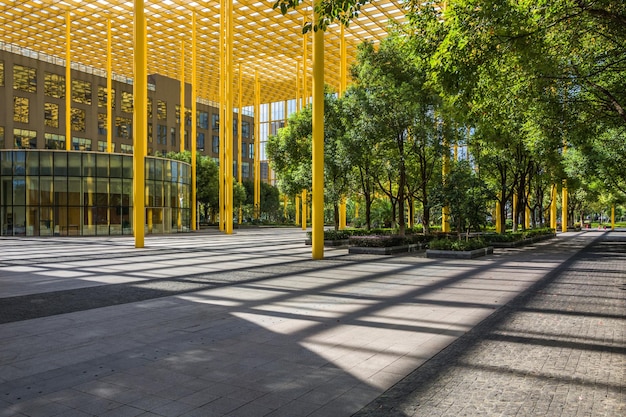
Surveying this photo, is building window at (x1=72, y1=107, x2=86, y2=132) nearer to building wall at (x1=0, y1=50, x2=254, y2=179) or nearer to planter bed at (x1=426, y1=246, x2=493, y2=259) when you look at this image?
building wall at (x1=0, y1=50, x2=254, y2=179)

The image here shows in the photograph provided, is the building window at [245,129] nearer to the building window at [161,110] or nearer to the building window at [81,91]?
the building window at [161,110]

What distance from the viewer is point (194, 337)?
7.55 m

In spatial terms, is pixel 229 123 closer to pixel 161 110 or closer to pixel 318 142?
pixel 318 142

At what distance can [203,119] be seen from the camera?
8638cm

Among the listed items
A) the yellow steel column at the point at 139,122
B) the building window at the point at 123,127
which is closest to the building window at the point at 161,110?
the building window at the point at 123,127

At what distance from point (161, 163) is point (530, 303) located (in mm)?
41455

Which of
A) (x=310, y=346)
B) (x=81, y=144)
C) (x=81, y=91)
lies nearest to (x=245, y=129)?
(x=81, y=91)

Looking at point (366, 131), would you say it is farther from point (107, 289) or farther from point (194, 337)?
point (194, 337)

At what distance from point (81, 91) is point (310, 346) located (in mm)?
67884

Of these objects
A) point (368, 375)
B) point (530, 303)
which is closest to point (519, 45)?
point (530, 303)

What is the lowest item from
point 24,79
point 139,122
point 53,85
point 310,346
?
point 310,346

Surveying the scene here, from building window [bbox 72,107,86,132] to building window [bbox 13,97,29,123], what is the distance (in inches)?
252

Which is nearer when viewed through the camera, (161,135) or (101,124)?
(101,124)

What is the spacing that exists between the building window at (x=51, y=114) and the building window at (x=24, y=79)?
→ 2413 millimetres
